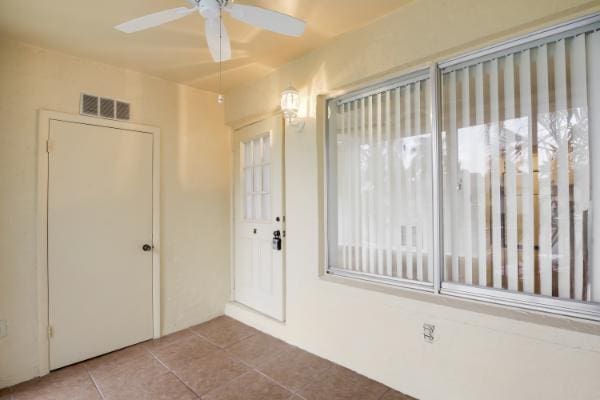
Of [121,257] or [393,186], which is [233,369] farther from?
[393,186]

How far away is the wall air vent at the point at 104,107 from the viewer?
259 cm

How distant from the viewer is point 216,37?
177cm

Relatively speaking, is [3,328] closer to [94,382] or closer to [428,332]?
[94,382]

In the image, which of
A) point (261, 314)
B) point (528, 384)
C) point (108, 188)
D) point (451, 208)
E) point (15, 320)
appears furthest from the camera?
point (261, 314)

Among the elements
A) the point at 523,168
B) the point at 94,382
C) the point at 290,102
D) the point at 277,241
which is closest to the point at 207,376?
the point at 94,382

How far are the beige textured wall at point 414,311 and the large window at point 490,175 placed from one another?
133 mm

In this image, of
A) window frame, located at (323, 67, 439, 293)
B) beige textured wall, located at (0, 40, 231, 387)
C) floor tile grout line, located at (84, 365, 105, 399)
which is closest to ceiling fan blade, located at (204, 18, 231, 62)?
window frame, located at (323, 67, 439, 293)

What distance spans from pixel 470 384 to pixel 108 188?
3.12 m

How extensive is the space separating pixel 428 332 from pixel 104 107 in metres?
3.18

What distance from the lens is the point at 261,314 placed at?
10.3ft

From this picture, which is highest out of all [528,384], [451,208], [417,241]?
[451,208]

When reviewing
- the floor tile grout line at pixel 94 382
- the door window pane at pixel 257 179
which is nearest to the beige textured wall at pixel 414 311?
the door window pane at pixel 257 179

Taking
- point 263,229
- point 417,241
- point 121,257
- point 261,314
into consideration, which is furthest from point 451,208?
point 121,257

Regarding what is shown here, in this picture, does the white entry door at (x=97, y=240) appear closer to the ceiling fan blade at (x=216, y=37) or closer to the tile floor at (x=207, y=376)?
the tile floor at (x=207, y=376)
